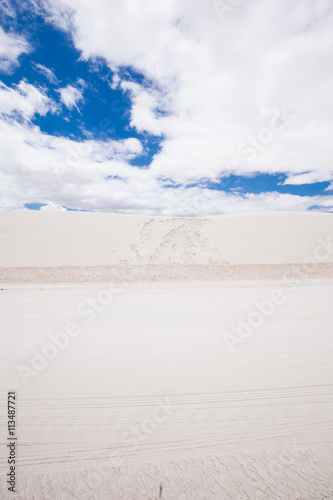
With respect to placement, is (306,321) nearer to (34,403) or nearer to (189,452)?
(189,452)

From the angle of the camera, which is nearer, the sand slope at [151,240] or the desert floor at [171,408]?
the desert floor at [171,408]

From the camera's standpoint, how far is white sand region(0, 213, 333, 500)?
1.91m

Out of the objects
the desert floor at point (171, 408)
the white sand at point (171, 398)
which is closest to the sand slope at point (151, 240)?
the white sand at point (171, 398)

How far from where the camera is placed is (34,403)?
2.77 m

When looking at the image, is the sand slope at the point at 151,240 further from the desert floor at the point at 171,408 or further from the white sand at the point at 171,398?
the desert floor at the point at 171,408

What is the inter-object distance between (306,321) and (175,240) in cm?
1428

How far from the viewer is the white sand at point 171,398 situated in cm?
191

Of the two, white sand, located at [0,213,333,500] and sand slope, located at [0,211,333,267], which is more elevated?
sand slope, located at [0,211,333,267]

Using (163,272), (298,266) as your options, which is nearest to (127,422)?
(163,272)

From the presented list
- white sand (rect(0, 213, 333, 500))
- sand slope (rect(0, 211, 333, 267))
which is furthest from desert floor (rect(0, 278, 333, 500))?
sand slope (rect(0, 211, 333, 267))

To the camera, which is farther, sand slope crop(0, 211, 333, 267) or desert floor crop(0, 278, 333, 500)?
sand slope crop(0, 211, 333, 267)

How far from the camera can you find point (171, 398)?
2.84 meters

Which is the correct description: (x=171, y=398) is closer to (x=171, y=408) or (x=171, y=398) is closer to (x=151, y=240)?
(x=171, y=408)

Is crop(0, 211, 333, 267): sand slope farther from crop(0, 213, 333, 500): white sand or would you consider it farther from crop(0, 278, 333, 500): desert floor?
crop(0, 278, 333, 500): desert floor
